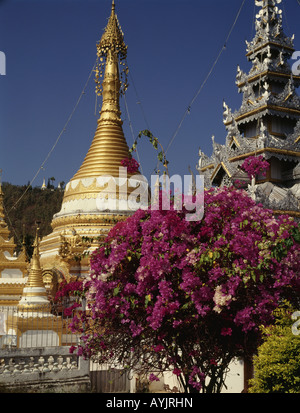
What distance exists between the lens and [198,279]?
22.7 feet

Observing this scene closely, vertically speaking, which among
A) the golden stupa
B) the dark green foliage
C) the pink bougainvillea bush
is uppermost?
the dark green foliage

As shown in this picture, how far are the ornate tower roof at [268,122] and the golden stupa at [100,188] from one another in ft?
17.6

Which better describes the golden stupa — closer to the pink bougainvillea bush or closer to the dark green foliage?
the pink bougainvillea bush

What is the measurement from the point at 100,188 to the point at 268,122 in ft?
31.7

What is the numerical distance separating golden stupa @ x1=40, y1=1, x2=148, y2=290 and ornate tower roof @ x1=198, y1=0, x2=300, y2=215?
17.6 ft

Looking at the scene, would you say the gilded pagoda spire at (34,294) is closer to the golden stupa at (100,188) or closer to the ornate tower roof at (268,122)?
the golden stupa at (100,188)

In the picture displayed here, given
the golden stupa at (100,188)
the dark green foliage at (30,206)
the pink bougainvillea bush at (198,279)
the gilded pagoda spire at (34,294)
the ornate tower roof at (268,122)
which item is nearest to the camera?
the pink bougainvillea bush at (198,279)

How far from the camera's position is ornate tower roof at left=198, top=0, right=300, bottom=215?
Result: 18531 mm

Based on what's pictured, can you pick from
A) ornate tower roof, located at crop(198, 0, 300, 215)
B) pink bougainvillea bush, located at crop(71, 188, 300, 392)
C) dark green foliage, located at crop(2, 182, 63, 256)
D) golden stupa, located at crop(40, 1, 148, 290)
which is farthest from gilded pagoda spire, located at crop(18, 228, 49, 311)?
dark green foliage, located at crop(2, 182, 63, 256)

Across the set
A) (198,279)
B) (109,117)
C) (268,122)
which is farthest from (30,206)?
(198,279)

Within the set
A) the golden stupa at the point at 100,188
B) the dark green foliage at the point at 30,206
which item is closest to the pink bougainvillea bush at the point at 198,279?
the golden stupa at the point at 100,188

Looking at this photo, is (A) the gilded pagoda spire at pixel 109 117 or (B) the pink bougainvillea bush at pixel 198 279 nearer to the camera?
(B) the pink bougainvillea bush at pixel 198 279

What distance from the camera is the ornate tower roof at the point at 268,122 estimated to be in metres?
18.5
